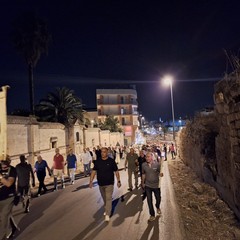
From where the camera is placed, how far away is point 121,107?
8144 centimetres

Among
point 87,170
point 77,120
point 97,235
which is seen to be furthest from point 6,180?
point 77,120

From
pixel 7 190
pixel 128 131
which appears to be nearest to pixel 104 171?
pixel 7 190

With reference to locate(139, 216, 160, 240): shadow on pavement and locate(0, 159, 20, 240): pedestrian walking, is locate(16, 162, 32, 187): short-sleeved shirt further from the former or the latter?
locate(139, 216, 160, 240): shadow on pavement

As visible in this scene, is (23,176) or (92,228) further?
(23,176)

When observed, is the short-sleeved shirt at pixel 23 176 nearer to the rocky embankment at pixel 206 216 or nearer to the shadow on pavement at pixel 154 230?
the shadow on pavement at pixel 154 230

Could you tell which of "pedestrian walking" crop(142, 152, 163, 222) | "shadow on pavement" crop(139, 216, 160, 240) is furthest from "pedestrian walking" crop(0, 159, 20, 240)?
"pedestrian walking" crop(142, 152, 163, 222)

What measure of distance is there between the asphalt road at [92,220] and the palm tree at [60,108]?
618 inches

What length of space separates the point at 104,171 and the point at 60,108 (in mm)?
19984

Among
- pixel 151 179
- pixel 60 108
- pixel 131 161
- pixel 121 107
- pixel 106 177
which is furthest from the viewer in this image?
pixel 121 107

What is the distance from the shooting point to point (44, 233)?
646cm

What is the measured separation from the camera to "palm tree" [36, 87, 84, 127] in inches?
1021

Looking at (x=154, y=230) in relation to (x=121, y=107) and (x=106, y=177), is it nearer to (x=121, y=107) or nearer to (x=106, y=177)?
(x=106, y=177)

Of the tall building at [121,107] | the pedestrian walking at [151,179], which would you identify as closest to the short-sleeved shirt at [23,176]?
the pedestrian walking at [151,179]

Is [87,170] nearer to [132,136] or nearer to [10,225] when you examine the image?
[10,225]
